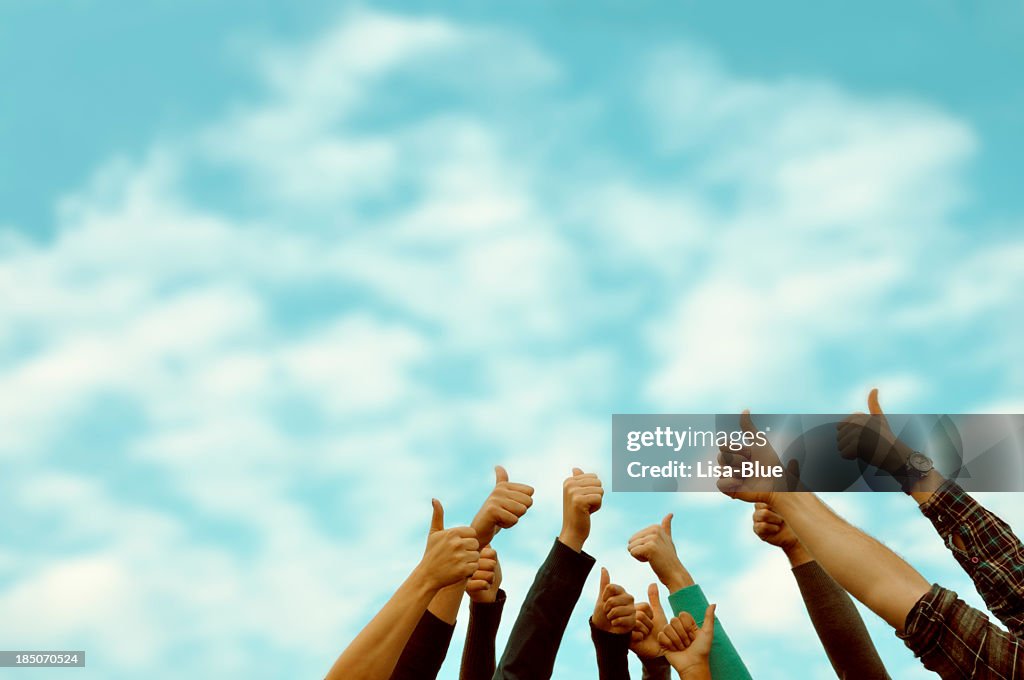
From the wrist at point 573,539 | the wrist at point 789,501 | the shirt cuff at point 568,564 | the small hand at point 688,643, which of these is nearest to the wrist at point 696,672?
the small hand at point 688,643

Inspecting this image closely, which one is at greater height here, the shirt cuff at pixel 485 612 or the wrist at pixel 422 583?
the shirt cuff at pixel 485 612

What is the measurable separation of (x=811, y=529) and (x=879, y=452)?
1.86ft

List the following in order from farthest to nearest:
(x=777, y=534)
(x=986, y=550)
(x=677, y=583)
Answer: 1. (x=777, y=534)
2. (x=677, y=583)
3. (x=986, y=550)

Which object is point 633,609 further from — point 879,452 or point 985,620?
point 985,620

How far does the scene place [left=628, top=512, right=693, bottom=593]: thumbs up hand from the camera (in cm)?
622

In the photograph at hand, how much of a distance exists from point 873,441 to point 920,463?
33 centimetres

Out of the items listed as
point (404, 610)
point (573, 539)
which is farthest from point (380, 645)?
point (573, 539)

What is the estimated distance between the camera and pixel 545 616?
5461 mm

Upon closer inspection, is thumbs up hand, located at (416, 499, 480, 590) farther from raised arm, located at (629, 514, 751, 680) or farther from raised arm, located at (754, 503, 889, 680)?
raised arm, located at (754, 503, 889, 680)

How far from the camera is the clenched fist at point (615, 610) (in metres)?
6.18

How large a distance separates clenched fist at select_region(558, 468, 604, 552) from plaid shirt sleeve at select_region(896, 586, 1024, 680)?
6.30ft

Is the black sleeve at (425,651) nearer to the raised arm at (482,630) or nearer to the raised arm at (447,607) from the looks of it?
the raised arm at (447,607)

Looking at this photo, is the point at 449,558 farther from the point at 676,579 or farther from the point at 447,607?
the point at 676,579

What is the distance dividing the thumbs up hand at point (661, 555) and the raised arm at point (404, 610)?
57.4 inches
